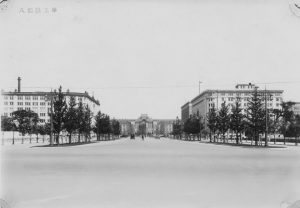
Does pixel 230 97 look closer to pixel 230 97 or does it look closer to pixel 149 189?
pixel 230 97

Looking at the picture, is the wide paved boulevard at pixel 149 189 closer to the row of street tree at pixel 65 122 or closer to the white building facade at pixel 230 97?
the row of street tree at pixel 65 122

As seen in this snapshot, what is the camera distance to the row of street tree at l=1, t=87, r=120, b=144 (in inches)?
2083

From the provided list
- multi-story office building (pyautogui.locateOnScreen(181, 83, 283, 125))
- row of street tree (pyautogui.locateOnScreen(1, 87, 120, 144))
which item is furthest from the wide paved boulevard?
multi-story office building (pyautogui.locateOnScreen(181, 83, 283, 125))

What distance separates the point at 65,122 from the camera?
53375mm

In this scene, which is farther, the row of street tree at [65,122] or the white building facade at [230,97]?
the white building facade at [230,97]

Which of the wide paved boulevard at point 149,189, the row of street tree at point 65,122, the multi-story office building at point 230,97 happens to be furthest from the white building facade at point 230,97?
the wide paved boulevard at point 149,189

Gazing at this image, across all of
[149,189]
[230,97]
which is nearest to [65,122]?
[149,189]

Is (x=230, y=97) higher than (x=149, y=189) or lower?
higher

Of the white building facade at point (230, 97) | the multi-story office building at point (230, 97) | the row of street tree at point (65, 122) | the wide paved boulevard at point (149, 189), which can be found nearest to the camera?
the wide paved boulevard at point (149, 189)

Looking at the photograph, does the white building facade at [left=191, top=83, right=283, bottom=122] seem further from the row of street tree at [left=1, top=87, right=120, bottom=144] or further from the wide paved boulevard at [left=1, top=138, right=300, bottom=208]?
the wide paved boulevard at [left=1, top=138, right=300, bottom=208]

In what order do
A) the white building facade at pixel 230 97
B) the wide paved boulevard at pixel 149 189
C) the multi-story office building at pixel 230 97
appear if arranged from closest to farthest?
1. the wide paved boulevard at pixel 149 189
2. the white building facade at pixel 230 97
3. the multi-story office building at pixel 230 97

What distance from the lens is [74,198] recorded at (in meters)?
9.61

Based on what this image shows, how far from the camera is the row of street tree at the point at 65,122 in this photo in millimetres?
52906

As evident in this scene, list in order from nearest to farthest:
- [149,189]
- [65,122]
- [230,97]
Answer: [149,189] → [65,122] → [230,97]
